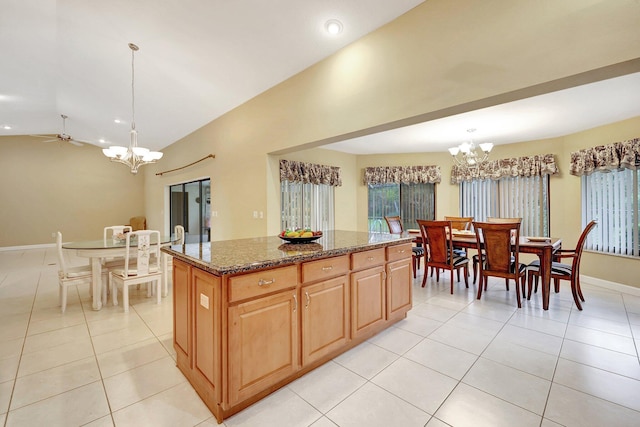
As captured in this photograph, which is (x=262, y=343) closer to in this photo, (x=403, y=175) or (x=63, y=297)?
(x=63, y=297)

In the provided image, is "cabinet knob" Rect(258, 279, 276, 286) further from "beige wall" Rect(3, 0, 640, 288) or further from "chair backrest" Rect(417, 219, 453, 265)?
"chair backrest" Rect(417, 219, 453, 265)

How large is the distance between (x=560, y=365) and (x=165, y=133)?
25.3 ft

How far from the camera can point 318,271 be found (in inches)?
77.2

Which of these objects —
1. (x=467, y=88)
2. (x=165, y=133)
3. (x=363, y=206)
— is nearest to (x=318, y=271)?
(x=467, y=88)

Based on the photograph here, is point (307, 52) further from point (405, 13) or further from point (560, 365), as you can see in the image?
point (560, 365)

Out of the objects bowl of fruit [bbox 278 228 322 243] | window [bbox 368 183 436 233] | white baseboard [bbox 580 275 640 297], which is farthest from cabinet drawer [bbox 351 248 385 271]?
window [bbox 368 183 436 233]

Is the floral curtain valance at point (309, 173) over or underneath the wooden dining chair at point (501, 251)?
over

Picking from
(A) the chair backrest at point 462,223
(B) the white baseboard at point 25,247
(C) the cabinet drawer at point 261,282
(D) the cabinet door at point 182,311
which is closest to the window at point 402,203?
(A) the chair backrest at point 462,223

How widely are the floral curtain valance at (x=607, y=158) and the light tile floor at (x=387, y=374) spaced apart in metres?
2.09

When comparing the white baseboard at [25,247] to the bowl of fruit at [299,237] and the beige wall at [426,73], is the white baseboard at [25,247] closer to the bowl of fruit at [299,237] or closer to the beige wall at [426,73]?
the beige wall at [426,73]

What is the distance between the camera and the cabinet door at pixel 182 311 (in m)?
1.86

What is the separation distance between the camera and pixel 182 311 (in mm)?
1971

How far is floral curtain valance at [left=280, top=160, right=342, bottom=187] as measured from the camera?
477 cm

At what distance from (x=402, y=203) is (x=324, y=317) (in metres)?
5.01
